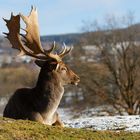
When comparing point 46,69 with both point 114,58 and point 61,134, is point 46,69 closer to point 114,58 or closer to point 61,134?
point 61,134

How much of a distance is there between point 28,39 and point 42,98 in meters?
1.31

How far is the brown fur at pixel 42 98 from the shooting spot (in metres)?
11.0

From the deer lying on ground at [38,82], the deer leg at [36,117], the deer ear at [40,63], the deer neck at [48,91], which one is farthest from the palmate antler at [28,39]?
the deer leg at [36,117]

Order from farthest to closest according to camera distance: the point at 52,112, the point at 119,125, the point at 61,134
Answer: the point at 119,125 < the point at 52,112 < the point at 61,134

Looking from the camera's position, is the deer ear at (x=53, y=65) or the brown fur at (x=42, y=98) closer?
the brown fur at (x=42, y=98)

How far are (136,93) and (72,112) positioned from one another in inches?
213

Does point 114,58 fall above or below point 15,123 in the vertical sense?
below

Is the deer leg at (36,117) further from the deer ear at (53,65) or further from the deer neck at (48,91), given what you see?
the deer ear at (53,65)

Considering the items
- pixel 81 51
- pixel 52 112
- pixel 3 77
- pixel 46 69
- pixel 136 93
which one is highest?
pixel 46 69

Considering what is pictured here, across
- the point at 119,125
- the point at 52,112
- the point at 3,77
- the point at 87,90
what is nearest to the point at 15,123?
the point at 52,112

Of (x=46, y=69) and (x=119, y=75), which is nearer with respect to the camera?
(x=46, y=69)

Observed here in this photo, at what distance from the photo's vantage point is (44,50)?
38.0ft

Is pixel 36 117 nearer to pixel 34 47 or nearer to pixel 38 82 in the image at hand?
pixel 38 82

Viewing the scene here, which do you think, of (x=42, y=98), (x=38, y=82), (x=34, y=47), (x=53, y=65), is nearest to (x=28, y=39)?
(x=34, y=47)
